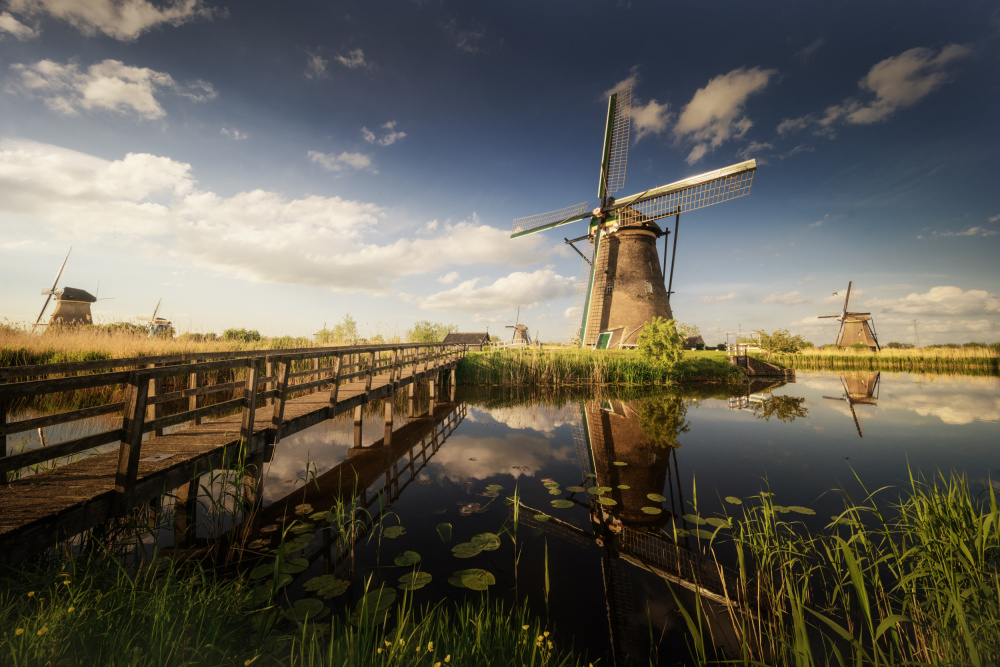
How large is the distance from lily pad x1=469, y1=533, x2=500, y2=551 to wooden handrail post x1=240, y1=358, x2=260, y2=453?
300cm

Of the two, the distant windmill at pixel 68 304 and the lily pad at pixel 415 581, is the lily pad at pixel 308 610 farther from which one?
the distant windmill at pixel 68 304

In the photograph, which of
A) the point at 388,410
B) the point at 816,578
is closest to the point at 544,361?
the point at 388,410

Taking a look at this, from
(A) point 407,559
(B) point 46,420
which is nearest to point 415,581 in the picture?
(A) point 407,559

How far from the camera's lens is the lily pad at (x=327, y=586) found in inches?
119

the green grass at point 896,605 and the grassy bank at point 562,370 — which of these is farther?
the grassy bank at point 562,370

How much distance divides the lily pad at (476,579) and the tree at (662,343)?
52.2ft

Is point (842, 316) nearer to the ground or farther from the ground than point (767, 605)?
farther from the ground

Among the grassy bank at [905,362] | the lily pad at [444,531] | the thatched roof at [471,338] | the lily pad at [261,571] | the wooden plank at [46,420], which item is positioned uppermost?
the thatched roof at [471,338]

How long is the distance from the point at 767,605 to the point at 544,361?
47.7 feet

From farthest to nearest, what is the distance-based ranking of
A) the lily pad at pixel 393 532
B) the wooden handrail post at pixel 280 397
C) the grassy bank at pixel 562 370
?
the grassy bank at pixel 562 370
the wooden handrail post at pixel 280 397
the lily pad at pixel 393 532

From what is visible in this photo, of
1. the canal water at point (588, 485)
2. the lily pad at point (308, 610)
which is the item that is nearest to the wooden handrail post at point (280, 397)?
the canal water at point (588, 485)

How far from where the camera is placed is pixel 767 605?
315 centimetres

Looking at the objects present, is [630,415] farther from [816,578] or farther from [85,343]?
[85,343]

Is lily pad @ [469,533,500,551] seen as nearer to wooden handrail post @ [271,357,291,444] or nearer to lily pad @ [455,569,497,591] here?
lily pad @ [455,569,497,591]
